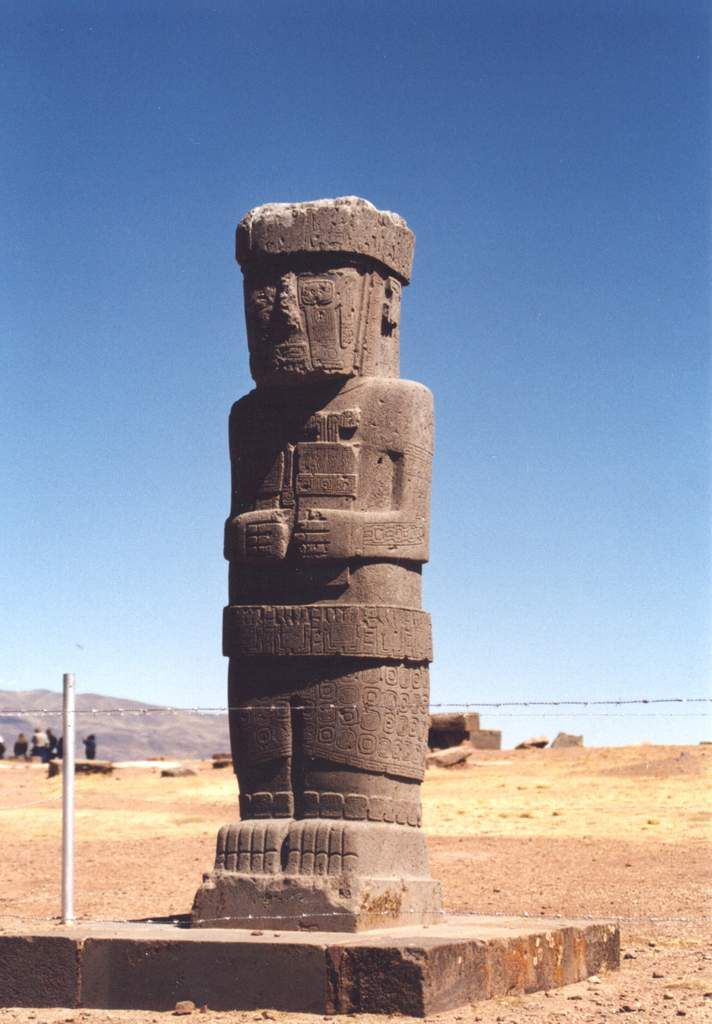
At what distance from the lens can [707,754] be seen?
27344 millimetres

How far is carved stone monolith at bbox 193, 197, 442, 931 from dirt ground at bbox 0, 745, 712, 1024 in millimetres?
1537

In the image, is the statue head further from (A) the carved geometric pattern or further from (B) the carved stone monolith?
(A) the carved geometric pattern

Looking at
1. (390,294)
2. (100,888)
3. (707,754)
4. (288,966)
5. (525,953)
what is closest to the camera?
(288,966)

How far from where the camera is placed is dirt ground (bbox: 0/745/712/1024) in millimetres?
10008

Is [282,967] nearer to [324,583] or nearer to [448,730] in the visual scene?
[324,583]

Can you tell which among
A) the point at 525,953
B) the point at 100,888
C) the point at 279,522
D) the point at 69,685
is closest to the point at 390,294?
the point at 279,522

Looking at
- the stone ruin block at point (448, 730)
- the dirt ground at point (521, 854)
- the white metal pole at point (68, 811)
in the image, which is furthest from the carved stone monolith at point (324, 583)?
the stone ruin block at point (448, 730)

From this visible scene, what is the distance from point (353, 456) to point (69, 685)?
2.58 m

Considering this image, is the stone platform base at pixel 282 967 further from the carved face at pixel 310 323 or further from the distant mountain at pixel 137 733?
the distant mountain at pixel 137 733

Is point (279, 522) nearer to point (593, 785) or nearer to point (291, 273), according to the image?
point (291, 273)

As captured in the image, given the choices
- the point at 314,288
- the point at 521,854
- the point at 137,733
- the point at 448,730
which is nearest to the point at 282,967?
the point at 314,288

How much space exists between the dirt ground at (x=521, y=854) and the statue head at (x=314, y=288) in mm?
4123

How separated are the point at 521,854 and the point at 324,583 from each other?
8849 mm

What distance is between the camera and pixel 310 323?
1115 centimetres
